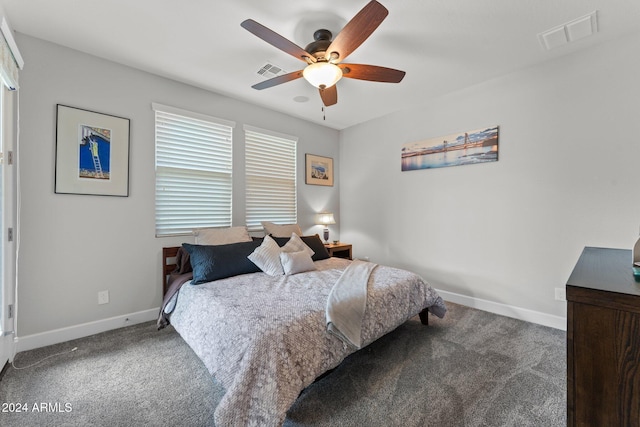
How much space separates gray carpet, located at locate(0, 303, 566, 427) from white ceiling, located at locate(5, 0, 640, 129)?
259cm

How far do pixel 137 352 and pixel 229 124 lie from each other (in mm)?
2701

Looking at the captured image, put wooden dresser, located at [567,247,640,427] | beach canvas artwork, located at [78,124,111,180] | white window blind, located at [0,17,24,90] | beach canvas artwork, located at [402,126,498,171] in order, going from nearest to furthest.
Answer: wooden dresser, located at [567,247,640,427]
white window blind, located at [0,17,24,90]
beach canvas artwork, located at [78,124,111,180]
beach canvas artwork, located at [402,126,498,171]

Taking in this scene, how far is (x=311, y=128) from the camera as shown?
4.59m

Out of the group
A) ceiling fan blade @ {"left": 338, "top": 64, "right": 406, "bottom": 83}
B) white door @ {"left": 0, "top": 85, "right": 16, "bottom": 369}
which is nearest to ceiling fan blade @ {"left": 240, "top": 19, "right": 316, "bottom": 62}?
ceiling fan blade @ {"left": 338, "top": 64, "right": 406, "bottom": 83}

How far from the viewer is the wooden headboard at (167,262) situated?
301 centimetres

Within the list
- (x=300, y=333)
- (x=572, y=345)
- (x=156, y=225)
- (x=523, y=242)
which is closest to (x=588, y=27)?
(x=523, y=242)

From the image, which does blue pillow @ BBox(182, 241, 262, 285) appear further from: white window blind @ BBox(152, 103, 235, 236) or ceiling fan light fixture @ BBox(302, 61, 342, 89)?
ceiling fan light fixture @ BBox(302, 61, 342, 89)

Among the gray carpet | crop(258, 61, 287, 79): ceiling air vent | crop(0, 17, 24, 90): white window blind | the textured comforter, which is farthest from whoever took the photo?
crop(258, 61, 287, 79): ceiling air vent

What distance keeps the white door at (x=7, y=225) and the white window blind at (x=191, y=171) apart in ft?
3.56

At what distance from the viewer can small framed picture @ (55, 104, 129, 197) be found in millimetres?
2467

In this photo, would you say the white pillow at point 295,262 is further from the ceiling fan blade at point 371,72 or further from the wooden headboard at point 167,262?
the ceiling fan blade at point 371,72

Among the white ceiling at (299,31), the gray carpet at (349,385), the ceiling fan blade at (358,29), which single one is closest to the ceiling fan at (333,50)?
the ceiling fan blade at (358,29)

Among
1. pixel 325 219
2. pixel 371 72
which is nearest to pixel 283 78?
pixel 371 72

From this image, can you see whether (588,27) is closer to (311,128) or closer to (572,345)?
(572,345)
